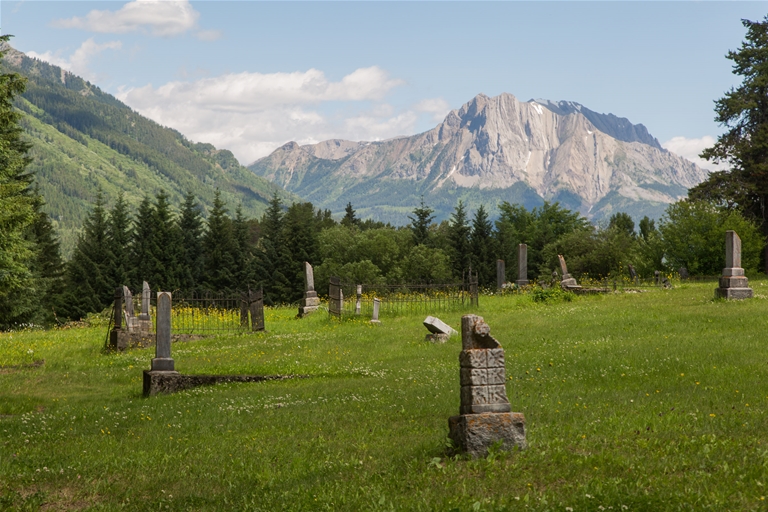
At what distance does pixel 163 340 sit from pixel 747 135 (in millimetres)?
42409

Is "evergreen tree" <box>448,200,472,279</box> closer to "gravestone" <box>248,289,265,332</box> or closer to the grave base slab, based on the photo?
"gravestone" <box>248,289,265,332</box>

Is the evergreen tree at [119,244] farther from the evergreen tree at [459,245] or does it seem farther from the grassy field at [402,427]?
the grassy field at [402,427]

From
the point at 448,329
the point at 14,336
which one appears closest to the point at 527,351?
the point at 448,329

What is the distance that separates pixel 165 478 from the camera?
821cm

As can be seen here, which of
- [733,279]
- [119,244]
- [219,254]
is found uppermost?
[119,244]

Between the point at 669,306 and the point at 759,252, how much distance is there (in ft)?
72.0

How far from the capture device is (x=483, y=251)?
7838cm

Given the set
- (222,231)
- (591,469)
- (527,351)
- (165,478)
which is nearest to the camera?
(591,469)

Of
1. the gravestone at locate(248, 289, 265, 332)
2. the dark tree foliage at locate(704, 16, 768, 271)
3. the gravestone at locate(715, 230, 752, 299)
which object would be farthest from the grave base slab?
the dark tree foliage at locate(704, 16, 768, 271)

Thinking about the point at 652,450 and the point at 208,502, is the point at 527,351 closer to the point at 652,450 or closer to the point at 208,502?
the point at 652,450

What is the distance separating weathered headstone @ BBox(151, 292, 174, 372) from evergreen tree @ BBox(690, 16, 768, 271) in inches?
1485

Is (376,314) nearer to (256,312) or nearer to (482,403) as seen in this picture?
(256,312)

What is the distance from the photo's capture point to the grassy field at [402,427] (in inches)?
268

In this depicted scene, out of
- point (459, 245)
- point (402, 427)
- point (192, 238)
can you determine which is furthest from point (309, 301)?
point (192, 238)
